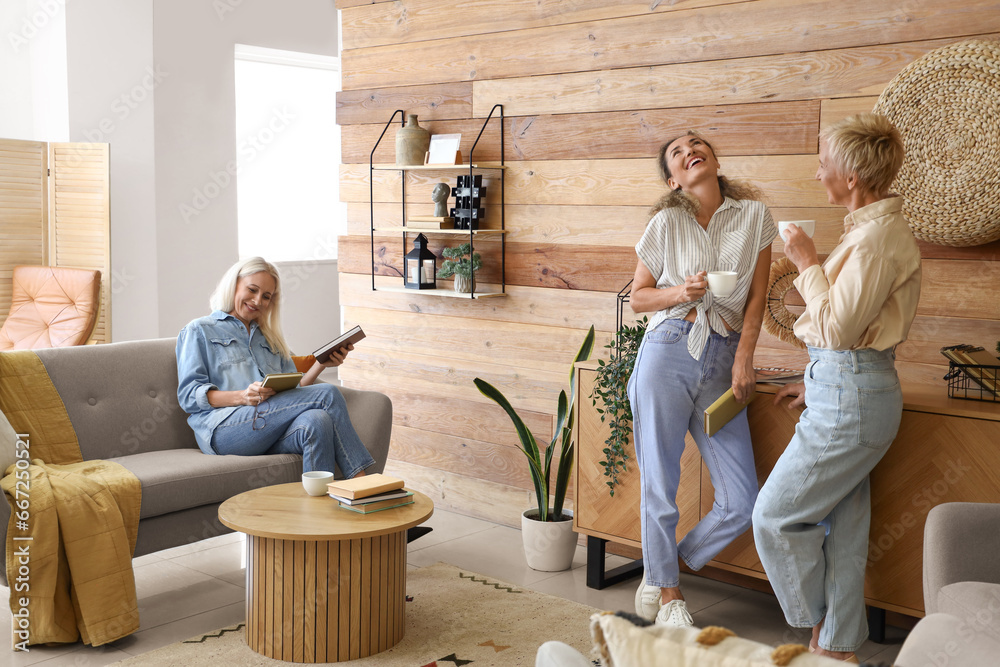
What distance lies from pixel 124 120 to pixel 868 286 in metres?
5.32

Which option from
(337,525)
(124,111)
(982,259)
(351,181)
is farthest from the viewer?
(124,111)

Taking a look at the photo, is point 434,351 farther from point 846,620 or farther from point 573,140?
point 846,620

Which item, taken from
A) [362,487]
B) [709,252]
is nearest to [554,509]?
[362,487]

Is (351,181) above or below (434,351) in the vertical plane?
above

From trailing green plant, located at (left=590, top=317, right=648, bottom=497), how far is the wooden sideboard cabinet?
0.22 metres

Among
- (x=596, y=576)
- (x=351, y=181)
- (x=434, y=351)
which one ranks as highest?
(x=351, y=181)

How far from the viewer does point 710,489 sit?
9.81 ft

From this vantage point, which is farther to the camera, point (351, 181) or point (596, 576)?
point (351, 181)

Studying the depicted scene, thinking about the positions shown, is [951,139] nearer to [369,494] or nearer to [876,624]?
[876,624]

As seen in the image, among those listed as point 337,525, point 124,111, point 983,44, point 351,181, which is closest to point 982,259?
point 983,44

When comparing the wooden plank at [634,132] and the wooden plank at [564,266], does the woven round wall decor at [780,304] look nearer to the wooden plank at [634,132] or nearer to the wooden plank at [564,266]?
the wooden plank at [634,132]

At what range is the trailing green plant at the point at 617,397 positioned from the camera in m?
3.06

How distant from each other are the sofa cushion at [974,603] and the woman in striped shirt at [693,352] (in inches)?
35.8

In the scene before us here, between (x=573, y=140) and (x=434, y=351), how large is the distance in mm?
1213
